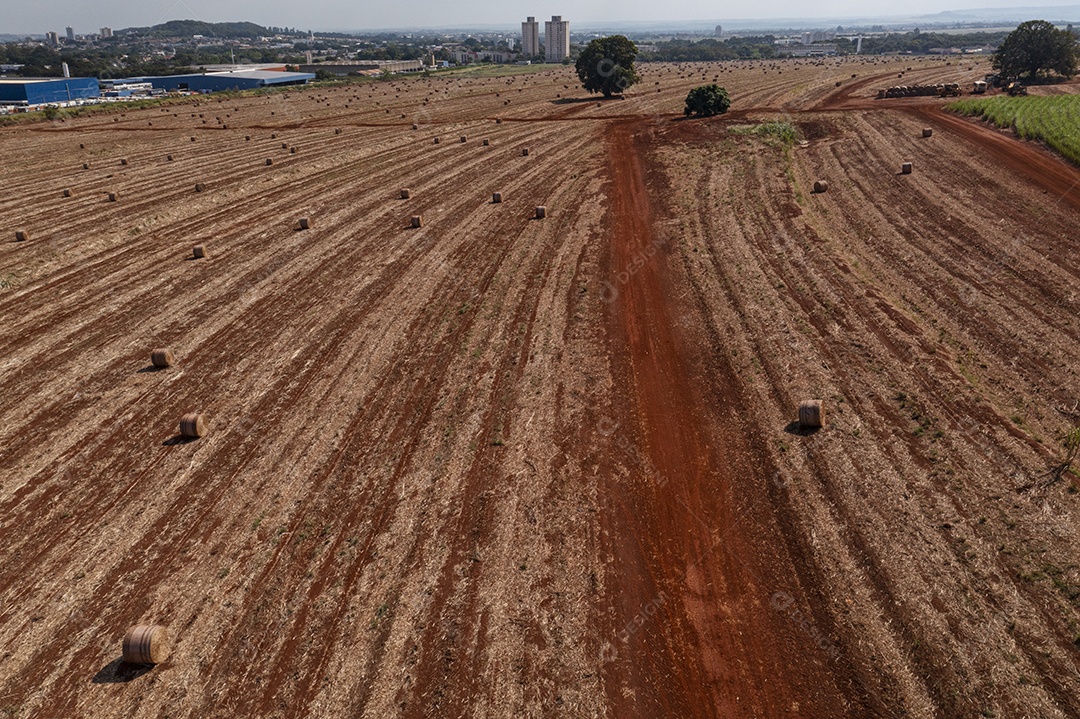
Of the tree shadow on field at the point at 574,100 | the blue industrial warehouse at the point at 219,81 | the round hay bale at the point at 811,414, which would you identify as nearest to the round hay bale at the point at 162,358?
the round hay bale at the point at 811,414

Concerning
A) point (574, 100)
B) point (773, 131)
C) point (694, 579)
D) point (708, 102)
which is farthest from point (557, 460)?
point (574, 100)

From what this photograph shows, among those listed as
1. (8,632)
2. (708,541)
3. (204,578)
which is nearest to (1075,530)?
(708,541)

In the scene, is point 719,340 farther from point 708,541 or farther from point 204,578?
point 204,578

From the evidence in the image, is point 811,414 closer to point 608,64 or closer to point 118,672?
point 118,672

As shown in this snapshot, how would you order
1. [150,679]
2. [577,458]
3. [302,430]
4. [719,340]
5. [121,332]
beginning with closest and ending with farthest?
[150,679] < [577,458] < [302,430] < [719,340] < [121,332]

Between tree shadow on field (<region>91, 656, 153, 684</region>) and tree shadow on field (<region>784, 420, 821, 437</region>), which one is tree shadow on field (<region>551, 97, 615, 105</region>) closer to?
tree shadow on field (<region>784, 420, 821, 437</region>)

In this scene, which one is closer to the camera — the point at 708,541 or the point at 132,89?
the point at 708,541

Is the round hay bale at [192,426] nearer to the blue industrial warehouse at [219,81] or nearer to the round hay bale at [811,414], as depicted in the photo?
the round hay bale at [811,414]
